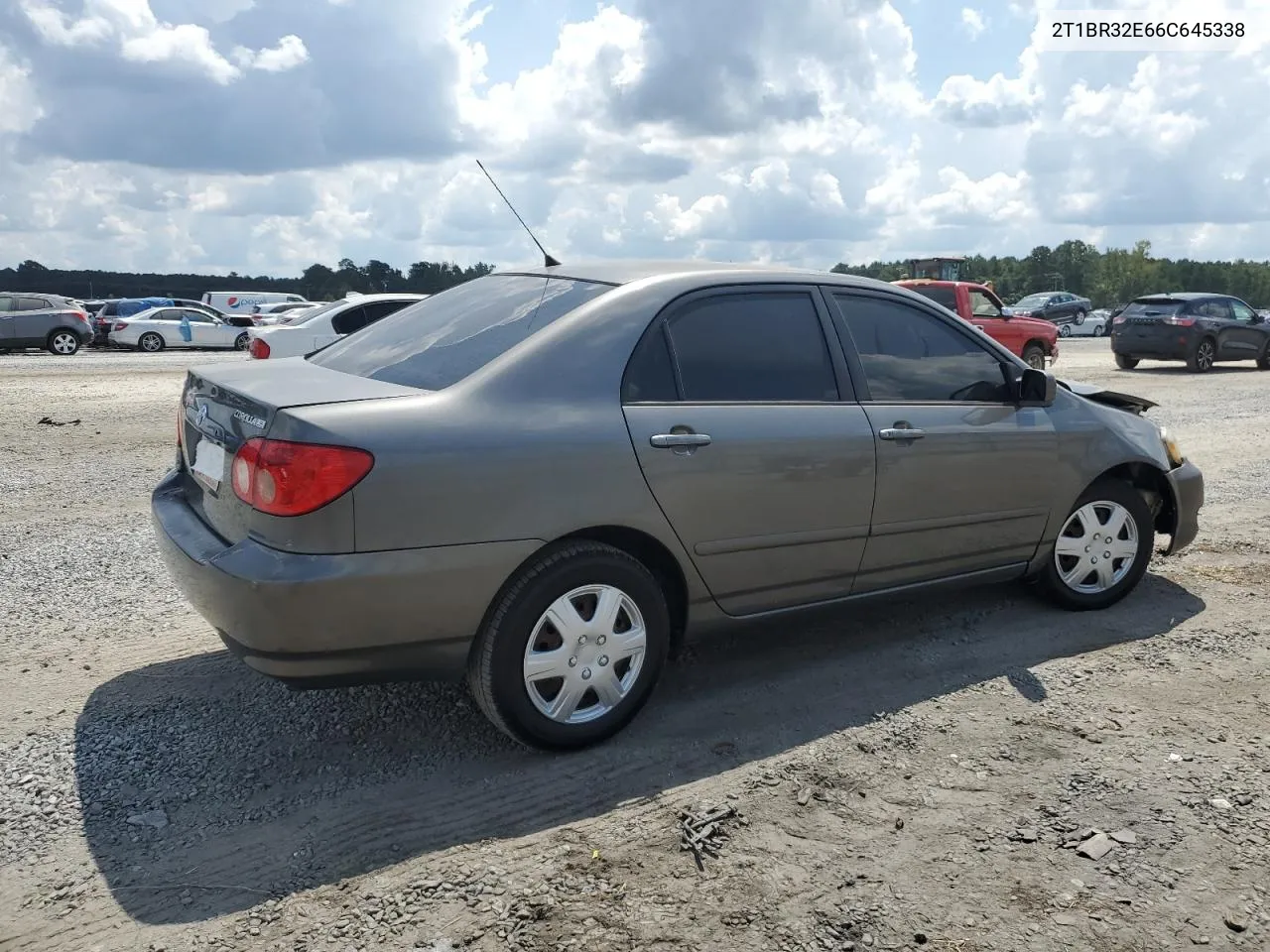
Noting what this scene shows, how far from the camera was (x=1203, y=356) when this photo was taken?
20312mm

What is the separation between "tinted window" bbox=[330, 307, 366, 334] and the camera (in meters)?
14.2

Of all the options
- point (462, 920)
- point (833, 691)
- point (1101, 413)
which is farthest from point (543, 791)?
point (1101, 413)

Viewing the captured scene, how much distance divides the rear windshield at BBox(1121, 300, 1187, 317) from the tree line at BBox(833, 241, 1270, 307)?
10249cm

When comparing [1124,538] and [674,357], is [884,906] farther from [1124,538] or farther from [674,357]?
[1124,538]

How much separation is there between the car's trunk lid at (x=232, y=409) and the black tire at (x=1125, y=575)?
321cm

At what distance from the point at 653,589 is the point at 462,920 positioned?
1.30 m

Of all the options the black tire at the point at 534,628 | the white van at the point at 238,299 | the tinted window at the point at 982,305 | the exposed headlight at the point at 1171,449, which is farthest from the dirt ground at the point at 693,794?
the white van at the point at 238,299

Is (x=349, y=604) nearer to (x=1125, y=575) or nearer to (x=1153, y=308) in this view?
(x=1125, y=575)

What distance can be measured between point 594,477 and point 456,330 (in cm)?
92

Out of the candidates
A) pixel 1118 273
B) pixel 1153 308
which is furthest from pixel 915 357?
pixel 1118 273

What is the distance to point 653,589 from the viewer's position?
3.64m

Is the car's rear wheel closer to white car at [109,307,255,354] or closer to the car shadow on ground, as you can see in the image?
white car at [109,307,255,354]

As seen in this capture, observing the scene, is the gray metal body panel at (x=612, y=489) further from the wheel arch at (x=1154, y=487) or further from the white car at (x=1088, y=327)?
the white car at (x=1088, y=327)

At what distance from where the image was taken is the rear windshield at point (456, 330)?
3684 mm
